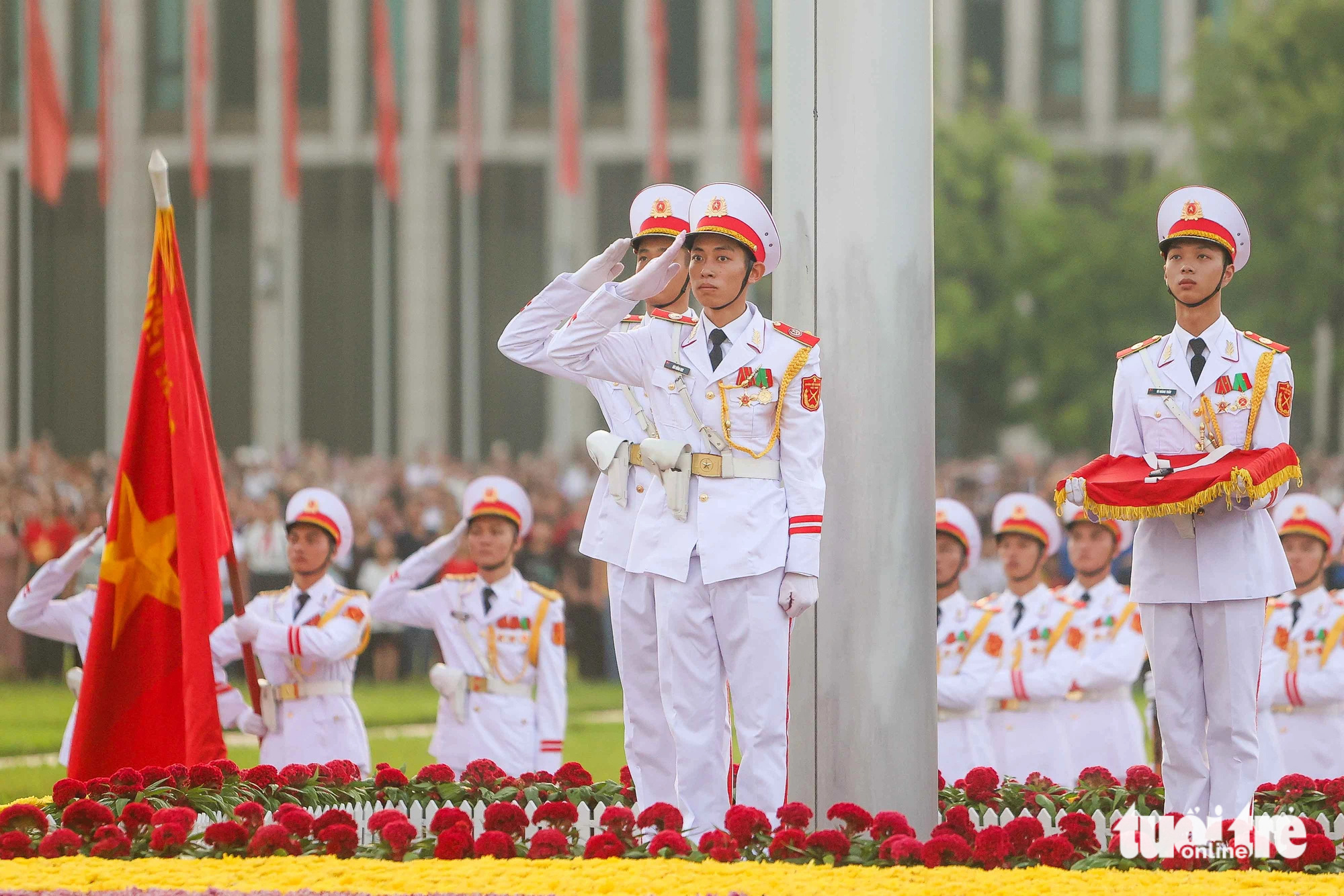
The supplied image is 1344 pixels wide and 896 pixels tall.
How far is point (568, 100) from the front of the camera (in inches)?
1294

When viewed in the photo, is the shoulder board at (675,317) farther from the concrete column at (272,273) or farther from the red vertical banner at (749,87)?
the concrete column at (272,273)

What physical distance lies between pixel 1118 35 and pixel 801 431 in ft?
103

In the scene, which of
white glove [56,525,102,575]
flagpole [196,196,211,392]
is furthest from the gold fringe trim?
flagpole [196,196,211,392]

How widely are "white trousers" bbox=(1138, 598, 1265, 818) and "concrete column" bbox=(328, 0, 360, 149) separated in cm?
3038

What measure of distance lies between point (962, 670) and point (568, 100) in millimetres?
24363

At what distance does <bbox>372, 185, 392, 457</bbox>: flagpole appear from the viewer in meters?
33.7

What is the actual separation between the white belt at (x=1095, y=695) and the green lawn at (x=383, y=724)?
3009 mm

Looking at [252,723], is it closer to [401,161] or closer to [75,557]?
[75,557]

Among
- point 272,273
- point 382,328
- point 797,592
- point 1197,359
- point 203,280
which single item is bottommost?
point 797,592

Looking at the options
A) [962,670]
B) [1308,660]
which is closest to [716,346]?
[962,670]

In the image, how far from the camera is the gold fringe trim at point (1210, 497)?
6555 millimetres

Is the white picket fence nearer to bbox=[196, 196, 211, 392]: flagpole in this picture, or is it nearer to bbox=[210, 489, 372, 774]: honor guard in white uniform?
bbox=[210, 489, 372, 774]: honor guard in white uniform

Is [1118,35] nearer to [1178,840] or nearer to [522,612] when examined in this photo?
[522,612]

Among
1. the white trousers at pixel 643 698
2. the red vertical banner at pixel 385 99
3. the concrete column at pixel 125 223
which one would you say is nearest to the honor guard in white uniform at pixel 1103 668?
the white trousers at pixel 643 698
